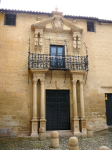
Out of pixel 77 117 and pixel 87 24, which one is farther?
pixel 87 24

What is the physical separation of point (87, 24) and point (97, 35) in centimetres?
121

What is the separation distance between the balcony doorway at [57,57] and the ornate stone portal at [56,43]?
1.05 ft

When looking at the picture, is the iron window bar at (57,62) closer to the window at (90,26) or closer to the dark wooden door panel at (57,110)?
the dark wooden door panel at (57,110)

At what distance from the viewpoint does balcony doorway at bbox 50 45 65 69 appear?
39.4 feet

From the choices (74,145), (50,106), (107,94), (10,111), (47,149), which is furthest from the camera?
(107,94)

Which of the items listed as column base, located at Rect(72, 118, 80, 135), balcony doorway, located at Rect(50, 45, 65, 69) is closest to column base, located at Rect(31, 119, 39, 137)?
column base, located at Rect(72, 118, 80, 135)

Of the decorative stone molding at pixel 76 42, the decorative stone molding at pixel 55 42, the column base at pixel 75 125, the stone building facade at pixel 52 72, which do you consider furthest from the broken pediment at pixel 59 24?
the column base at pixel 75 125

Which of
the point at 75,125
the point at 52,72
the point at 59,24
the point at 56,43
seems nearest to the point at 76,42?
the point at 56,43

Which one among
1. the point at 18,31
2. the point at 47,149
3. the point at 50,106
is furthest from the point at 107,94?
the point at 18,31

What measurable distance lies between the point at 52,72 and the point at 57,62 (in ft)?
2.67

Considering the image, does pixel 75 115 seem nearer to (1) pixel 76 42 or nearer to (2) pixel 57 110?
Result: (2) pixel 57 110

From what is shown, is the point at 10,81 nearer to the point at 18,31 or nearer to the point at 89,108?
the point at 18,31

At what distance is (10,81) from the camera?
1145cm

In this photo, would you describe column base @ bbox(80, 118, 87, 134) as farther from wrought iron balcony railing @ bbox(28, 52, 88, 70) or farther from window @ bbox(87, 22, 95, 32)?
window @ bbox(87, 22, 95, 32)
